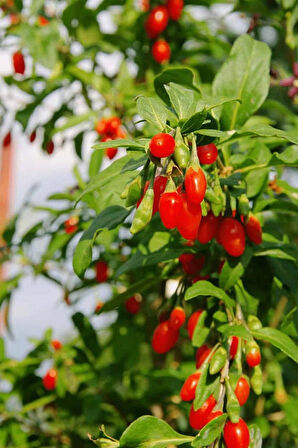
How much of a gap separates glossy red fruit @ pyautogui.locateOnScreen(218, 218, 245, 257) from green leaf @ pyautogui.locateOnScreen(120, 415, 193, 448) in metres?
0.30

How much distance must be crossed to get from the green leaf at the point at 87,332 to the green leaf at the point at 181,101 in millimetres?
964

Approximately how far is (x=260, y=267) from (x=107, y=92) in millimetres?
917

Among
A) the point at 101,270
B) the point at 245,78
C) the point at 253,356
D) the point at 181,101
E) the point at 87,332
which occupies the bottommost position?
the point at 87,332

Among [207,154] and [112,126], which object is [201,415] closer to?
[207,154]

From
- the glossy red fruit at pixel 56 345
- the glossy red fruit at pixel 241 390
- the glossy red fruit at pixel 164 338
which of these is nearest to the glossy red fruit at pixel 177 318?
the glossy red fruit at pixel 164 338

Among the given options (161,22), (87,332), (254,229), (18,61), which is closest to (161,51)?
(161,22)

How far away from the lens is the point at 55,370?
1.79m

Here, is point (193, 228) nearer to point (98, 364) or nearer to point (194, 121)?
point (194, 121)

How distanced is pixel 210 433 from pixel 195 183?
36 cm

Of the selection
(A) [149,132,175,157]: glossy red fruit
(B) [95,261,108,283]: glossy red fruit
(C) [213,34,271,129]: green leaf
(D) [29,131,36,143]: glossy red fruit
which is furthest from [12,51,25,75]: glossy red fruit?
(A) [149,132,175,157]: glossy red fruit

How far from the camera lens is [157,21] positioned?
1.88m

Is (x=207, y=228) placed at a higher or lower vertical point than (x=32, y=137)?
higher

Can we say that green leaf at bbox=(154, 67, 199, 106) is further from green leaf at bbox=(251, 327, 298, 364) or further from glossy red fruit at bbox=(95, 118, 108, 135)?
glossy red fruit at bbox=(95, 118, 108, 135)

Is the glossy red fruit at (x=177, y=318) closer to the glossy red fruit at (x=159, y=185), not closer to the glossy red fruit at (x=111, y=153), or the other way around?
the glossy red fruit at (x=159, y=185)
